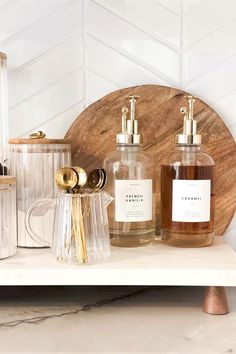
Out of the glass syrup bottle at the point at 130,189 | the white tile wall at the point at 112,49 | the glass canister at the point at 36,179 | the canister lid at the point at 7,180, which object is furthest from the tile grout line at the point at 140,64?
the canister lid at the point at 7,180

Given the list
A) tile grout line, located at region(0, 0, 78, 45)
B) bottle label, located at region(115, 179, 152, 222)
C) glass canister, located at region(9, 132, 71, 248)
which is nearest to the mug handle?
glass canister, located at region(9, 132, 71, 248)

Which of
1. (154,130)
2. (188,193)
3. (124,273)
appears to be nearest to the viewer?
(124,273)

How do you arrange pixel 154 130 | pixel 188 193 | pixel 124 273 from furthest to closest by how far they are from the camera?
1. pixel 154 130
2. pixel 188 193
3. pixel 124 273

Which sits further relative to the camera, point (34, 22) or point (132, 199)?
point (34, 22)

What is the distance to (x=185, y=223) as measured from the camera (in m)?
0.80

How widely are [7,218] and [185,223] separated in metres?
0.28

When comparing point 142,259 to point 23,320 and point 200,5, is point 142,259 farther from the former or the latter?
point 200,5

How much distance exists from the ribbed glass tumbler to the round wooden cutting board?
7.6 inches

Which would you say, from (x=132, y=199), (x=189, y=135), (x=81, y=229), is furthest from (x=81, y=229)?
(x=189, y=135)

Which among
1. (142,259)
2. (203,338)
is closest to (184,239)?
(142,259)

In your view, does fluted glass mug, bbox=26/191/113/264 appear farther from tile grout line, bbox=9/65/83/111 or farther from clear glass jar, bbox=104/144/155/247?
tile grout line, bbox=9/65/83/111

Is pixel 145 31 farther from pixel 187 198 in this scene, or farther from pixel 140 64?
pixel 187 198

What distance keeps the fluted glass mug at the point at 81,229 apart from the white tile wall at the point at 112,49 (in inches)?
10.0

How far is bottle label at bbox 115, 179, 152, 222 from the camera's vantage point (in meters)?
0.80
